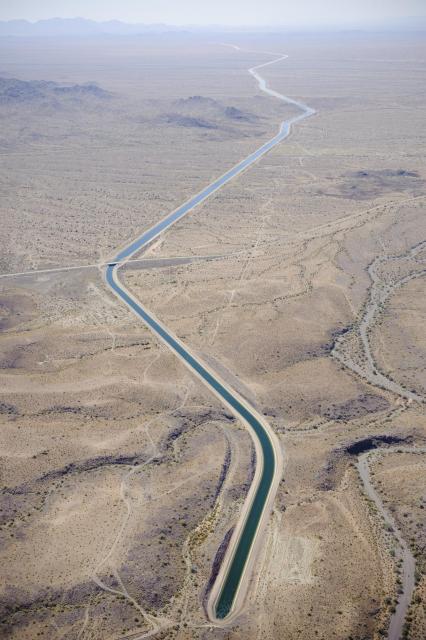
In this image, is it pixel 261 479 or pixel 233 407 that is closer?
pixel 261 479

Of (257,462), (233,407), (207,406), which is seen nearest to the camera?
(257,462)

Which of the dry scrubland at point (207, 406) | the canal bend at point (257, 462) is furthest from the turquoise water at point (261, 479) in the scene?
the dry scrubland at point (207, 406)

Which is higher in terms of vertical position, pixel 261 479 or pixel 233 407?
pixel 233 407

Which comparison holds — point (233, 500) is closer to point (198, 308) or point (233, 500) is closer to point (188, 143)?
point (198, 308)

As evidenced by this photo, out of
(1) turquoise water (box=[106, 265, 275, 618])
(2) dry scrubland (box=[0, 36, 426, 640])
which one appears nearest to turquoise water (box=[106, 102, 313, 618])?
(1) turquoise water (box=[106, 265, 275, 618])

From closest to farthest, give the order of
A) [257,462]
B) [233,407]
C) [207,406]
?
1. [257,462]
2. [207,406]
3. [233,407]

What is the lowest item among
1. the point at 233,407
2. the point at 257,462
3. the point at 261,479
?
the point at 261,479

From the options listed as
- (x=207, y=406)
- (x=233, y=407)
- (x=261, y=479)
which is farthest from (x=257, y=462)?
(x=207, y=406)

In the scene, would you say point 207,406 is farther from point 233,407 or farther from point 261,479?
point 261,479

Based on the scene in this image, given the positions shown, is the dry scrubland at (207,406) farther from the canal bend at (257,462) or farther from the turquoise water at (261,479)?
the turquoise water at (261,479)
